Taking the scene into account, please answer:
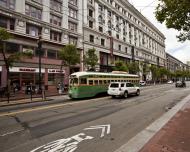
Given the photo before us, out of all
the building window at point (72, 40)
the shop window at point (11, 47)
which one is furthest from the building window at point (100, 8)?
the shop window at point (11, 47)

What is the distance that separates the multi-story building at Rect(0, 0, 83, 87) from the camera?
105 ft

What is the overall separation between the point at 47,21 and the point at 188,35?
26878 mm

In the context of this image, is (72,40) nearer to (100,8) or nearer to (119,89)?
(100,8)

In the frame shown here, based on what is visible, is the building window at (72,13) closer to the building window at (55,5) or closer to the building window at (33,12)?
the building window at (55,5)

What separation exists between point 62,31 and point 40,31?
5260mm

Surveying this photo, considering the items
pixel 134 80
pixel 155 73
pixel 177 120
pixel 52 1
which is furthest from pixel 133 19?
pixel 177 120

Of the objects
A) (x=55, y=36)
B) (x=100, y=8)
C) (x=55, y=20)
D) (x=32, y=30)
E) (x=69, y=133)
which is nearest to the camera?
(x=69, y=133)

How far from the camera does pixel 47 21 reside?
37.9 m

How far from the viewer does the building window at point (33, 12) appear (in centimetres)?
3472

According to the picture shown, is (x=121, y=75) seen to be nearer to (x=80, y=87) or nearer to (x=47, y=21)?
(x=80, y=87)

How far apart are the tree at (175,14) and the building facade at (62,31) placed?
909 inches

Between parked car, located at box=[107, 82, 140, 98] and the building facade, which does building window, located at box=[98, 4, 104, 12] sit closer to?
the building facade

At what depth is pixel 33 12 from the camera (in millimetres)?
35656

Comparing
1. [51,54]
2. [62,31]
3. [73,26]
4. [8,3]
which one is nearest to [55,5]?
[62,31]
